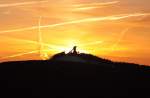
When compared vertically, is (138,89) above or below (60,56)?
below

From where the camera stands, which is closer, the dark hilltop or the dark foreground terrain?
the dark foreground terrain

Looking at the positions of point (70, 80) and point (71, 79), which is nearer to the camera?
point (70, 80)

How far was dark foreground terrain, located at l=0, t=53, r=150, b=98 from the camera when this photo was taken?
235 ft

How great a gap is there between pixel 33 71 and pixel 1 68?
6.96m

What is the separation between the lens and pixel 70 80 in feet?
249

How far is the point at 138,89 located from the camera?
7644cm

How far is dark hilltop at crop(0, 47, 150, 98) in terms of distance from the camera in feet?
235

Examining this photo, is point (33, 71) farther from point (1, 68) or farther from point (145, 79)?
point (145, 79)

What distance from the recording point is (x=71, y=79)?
76375mm

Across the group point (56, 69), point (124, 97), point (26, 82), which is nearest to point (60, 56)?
point (56, 69)

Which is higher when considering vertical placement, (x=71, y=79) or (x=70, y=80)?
(x=71, y=79)

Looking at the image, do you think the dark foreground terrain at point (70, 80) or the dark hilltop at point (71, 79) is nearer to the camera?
the dark foreground terrain at point (70, 80)

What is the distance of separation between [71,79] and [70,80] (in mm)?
443

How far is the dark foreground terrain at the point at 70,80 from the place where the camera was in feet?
235
